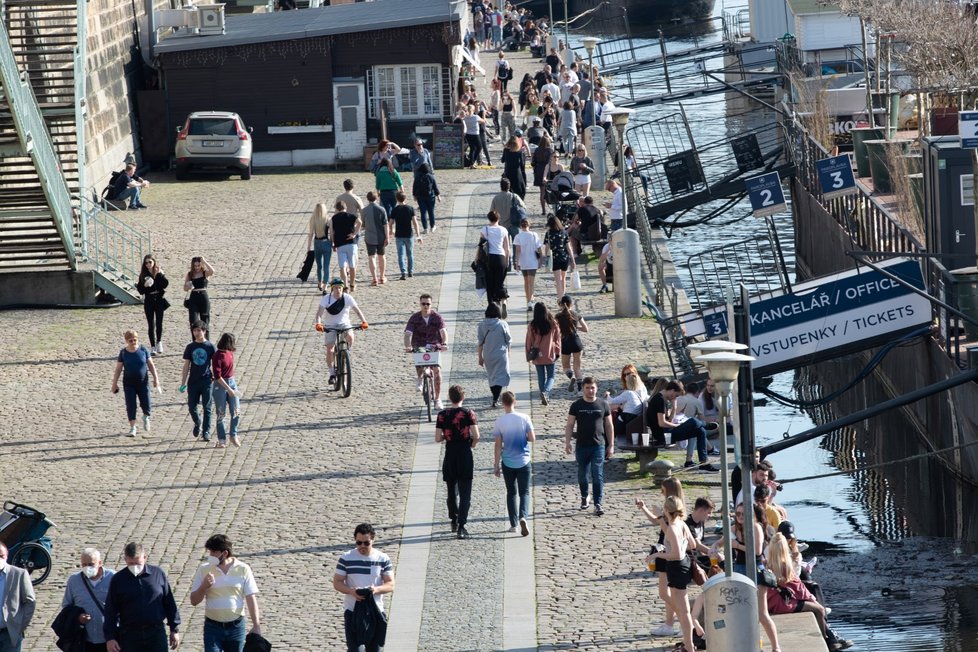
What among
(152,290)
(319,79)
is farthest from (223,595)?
(319,79)

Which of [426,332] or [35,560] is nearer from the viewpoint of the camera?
[35,560]

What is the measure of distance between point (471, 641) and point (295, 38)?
28.7 metres

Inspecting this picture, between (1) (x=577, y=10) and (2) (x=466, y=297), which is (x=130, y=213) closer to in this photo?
(2) (x=466, y=297)

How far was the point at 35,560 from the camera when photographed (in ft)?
49.7

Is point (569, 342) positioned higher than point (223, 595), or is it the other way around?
point (223, 595)

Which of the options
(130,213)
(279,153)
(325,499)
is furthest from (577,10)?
(325,499)

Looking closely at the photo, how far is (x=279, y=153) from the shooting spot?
135ft

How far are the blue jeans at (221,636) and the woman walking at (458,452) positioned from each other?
405 centimetres

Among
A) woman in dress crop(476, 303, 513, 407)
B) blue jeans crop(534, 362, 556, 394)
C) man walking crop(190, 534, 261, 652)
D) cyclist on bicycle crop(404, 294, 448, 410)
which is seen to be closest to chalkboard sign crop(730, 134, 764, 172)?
blue jeans crop(534, 362, 556, 394)

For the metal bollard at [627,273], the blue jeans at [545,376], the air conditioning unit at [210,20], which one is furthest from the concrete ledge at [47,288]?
the air conditioning unit at [210,20]

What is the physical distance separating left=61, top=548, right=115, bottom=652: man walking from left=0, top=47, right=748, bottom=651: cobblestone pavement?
70.0 inches

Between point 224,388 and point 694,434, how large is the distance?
525 centimetres

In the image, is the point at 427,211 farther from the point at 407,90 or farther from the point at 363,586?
the point at 363,586

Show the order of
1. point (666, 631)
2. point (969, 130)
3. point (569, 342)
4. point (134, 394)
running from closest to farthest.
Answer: point (666, 631)
point (134, 394)
point (969, 130)
point (569, 342)
